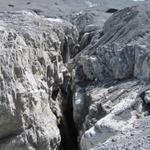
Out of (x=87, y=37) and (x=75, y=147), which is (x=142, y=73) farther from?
(x=87, y=37)

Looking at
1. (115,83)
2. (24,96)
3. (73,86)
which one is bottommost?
(73,86)

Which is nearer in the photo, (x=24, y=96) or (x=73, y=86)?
(x=24, y=96)

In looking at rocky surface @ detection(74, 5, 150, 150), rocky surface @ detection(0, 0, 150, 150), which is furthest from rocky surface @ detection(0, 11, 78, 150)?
→ rocky surface @ detection(74, 5, 150, 150)

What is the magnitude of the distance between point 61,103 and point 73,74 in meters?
1.50

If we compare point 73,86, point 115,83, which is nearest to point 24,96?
point 115,83

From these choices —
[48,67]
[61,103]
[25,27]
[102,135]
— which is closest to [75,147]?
[61,103]

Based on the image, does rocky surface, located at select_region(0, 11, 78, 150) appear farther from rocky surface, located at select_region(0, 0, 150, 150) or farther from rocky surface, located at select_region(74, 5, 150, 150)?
rocky surface, located at select_region(74, 5, 150, 150)

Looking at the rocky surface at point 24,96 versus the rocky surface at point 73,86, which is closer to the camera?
the rocky surface at point 73,86

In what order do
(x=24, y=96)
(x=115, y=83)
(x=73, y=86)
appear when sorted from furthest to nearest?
(x=73, y=86)
(x=115, y=83)
(x=24, y=96)

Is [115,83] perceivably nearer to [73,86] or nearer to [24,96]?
[73,86]

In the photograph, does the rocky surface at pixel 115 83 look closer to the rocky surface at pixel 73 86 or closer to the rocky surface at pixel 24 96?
the rocky surface at pixel 73 86

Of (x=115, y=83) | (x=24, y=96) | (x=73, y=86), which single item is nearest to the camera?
(x=24, y=96)

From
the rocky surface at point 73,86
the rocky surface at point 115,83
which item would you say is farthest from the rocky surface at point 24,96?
the rocky surface at point 115,83

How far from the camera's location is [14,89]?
39.1 ft
